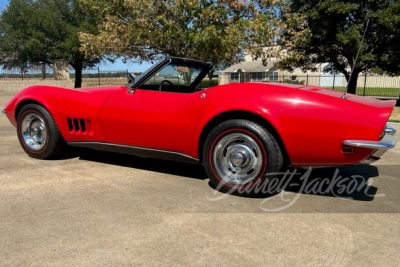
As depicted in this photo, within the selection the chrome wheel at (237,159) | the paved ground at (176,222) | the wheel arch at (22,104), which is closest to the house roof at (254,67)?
the wheel arch at (22,104)

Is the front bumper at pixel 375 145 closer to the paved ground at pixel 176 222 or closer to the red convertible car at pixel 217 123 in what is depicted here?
the red convertible car at pixel 217 123

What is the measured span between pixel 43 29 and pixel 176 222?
95.7 feet

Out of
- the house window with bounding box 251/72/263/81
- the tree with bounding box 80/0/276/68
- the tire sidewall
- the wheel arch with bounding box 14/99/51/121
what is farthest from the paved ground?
the house window with bounding box 251/72/263/81

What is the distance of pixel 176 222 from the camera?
9.78ft

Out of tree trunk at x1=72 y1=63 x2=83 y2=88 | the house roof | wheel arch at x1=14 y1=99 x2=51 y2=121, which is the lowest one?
wheel arch at x1=14 y1=99 x2=51 y2=121

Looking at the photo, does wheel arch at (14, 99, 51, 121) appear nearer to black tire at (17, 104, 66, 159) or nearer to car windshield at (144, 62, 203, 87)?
black tire at (17, 104, 66, 159)

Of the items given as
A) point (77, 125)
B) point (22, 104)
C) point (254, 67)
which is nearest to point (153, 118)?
point (77, 125)

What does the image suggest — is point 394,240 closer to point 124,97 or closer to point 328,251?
point 328,251

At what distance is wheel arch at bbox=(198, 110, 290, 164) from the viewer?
11.4 ft

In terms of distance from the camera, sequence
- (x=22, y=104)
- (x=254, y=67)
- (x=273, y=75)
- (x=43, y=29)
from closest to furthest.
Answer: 1. (x=22, y=104)
2. (x=43, y=29)
3. (x=273, y=75)
4. (x=254, y=67)

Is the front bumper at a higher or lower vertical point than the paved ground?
higher

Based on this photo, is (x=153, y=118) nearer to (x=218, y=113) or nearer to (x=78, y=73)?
(x=218, y=113)

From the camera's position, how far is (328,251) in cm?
252

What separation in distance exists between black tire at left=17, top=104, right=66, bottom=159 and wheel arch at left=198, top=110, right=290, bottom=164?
2.01 meters
